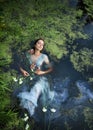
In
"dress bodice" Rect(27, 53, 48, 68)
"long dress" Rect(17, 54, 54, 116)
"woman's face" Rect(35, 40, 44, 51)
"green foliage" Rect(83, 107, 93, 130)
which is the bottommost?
"green foliage" Rect(83, 107, 93, 130)

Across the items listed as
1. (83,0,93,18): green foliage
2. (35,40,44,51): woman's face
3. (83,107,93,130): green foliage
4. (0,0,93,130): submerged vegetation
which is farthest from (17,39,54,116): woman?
(83,0,93,18): green foliage

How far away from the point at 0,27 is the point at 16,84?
89 cm

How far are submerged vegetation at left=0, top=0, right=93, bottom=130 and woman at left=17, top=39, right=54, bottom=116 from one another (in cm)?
11

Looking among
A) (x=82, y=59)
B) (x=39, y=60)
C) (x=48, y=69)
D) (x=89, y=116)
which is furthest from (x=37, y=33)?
(x=89, y=116)

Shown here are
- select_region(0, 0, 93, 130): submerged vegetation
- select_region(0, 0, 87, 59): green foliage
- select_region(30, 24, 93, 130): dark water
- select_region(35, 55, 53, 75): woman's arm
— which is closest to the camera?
select_region(30, 24, 93, 130): dark water

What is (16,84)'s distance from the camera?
4.76 metres

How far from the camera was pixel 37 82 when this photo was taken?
15.8 feet

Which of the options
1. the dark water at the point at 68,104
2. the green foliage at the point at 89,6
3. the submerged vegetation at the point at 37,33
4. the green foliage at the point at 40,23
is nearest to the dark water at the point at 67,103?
the dark water at the point at 68,104

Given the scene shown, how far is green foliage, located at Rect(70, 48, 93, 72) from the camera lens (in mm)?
5000

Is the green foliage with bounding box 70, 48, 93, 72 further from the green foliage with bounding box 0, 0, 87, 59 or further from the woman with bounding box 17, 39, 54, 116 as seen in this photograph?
the woman with bounding box 17, 39, 54, 116

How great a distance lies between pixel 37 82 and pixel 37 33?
2.64 feet

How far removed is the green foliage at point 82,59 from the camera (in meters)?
5.00

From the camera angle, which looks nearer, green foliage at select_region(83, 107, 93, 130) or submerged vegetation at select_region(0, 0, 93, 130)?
green foliage at select_region(83, 107, 93, 130)

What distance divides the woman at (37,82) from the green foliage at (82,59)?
1.26ft
